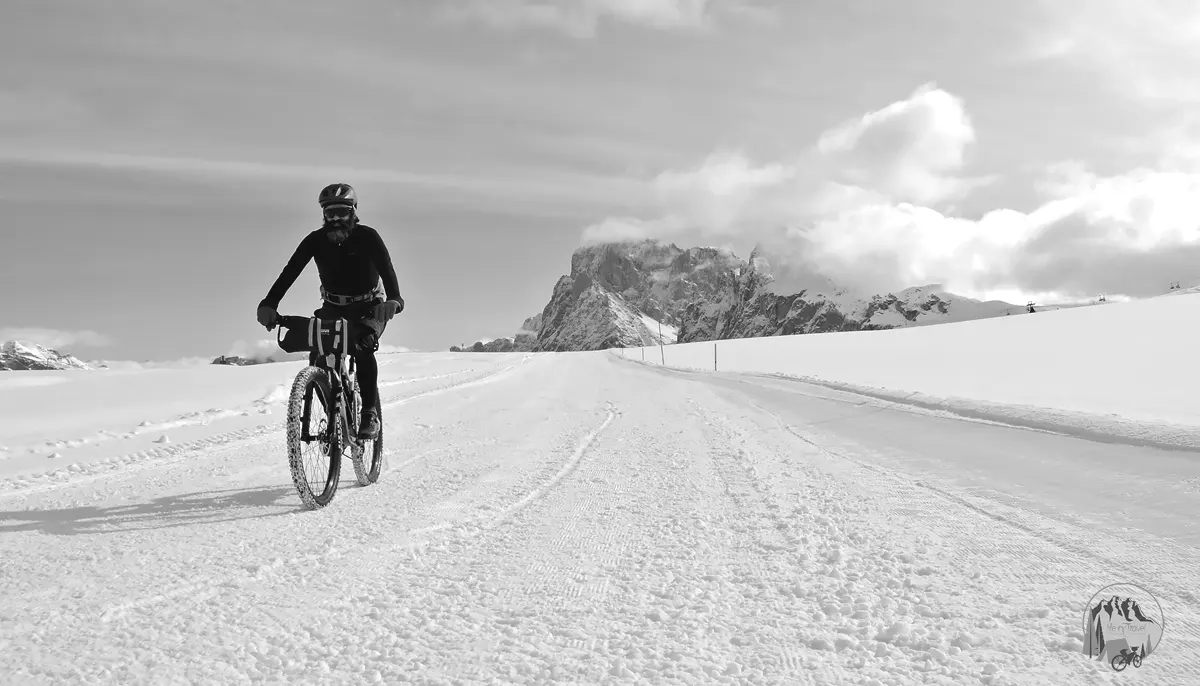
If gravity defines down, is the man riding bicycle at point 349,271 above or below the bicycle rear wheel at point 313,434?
above

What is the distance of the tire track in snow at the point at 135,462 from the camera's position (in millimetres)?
4930

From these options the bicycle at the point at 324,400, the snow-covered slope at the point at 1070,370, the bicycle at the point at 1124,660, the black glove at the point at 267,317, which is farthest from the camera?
the snow-covered slope at the point at 1070,370

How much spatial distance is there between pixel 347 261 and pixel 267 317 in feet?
2.36

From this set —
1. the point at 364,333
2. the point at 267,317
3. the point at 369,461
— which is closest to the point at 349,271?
the point at 364,333

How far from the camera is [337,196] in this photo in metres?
4.85

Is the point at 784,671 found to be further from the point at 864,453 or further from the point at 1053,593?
the point at 864,453

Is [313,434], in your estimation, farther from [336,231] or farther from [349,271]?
[336,231]

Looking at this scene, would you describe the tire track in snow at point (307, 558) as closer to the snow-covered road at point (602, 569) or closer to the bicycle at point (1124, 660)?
the snow-covered road at point (602, 569)

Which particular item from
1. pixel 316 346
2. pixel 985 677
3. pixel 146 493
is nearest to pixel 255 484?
pixel 146 493

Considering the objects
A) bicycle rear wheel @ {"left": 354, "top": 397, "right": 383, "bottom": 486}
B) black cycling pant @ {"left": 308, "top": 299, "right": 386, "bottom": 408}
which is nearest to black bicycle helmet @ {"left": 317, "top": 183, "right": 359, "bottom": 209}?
black cycling pant @ {"left": 308, "top": 299, "right": 386, "bottom": 408}

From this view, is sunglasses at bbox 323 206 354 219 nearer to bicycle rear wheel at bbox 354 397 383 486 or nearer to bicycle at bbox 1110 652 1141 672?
bicycle rear wheel at bbox 354 397 383 486

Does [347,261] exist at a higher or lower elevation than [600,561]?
higher

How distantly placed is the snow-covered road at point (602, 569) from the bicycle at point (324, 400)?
0.23m
